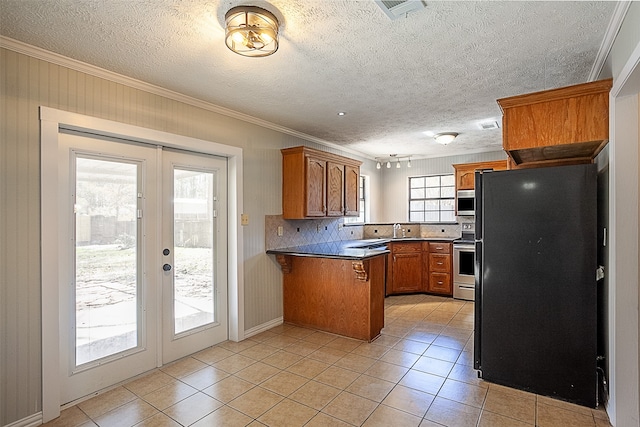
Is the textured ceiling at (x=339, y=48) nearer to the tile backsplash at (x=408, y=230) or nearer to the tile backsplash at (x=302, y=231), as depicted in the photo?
the tile backsplash at (x=302, y=231)

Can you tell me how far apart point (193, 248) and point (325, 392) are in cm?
186

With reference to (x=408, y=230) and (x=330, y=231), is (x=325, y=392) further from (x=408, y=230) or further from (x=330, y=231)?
(x=408, y=230)

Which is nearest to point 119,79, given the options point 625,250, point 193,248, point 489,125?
point 193,248

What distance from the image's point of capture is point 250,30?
1.86 metres

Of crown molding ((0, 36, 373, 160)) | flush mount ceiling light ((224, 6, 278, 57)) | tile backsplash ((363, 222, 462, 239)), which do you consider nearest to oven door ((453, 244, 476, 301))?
tile backsplash ((363, 222, 462, 239))

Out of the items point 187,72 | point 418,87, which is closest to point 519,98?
point 418,87

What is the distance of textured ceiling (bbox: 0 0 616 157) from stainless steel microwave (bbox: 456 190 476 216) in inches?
98.5

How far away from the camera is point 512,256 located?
2633mm

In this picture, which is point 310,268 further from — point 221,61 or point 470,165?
point 470,165

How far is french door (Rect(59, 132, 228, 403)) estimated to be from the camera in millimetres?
2512

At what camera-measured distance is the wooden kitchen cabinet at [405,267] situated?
5.73 m

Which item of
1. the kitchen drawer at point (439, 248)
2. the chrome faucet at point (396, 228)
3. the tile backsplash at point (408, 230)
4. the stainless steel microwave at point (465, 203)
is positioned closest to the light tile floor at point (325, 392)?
the kitchen drawer at point (439, 248)

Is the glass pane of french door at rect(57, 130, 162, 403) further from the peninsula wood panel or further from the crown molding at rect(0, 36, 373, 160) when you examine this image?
the peninsula wood panel

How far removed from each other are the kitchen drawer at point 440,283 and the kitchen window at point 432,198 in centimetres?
125
